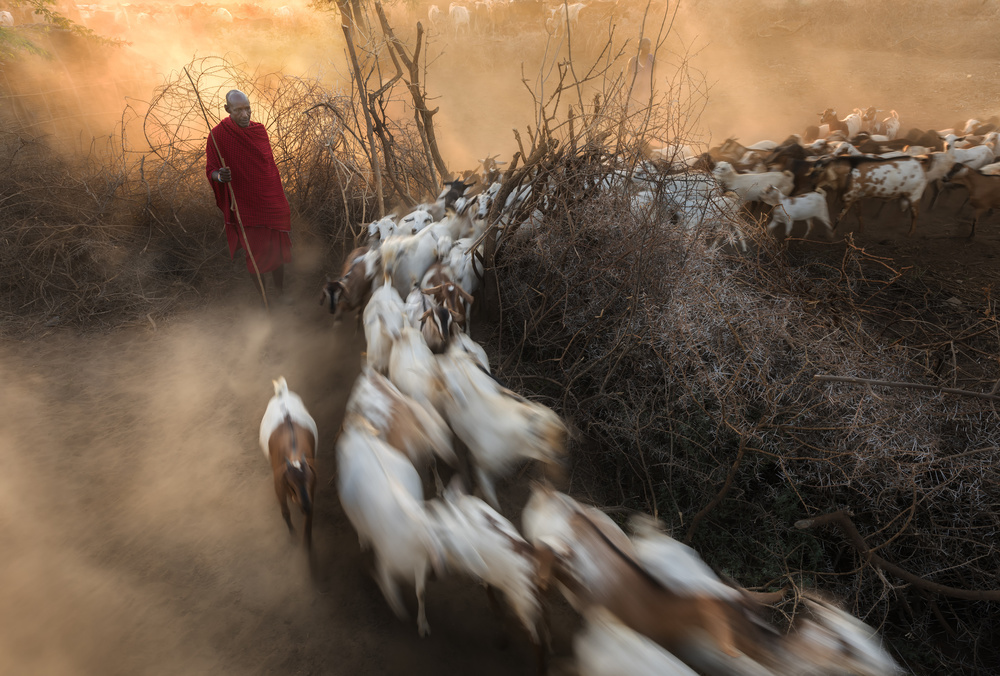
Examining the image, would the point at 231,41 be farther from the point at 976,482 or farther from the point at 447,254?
the point at 976,482

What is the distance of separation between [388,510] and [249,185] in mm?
4033

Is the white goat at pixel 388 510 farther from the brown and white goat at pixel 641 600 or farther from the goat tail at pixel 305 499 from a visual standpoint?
the brown and white goat at pixel 641 600

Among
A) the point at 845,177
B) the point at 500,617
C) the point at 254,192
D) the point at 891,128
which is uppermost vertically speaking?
the point at 254,192

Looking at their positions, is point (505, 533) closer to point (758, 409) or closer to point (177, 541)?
point (758, 409)

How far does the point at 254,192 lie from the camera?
16.7 feet

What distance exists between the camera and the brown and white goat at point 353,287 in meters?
4.50

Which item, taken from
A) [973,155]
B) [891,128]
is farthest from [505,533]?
[891,128]

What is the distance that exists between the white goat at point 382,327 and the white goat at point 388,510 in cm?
94

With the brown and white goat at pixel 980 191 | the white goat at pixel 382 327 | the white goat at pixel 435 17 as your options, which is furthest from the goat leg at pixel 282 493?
the white goat at pixel 435 17

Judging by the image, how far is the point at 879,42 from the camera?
1472 cm

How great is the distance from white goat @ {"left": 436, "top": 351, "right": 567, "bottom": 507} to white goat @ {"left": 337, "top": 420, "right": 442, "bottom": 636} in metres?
0.46

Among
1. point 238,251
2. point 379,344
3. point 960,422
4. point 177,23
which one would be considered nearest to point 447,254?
point 379,344

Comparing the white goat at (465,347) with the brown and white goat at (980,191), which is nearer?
the white goat at (465,347)

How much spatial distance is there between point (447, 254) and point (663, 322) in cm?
236
